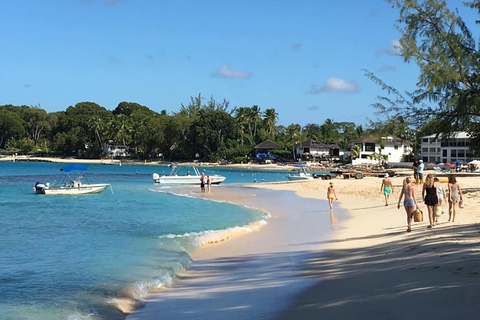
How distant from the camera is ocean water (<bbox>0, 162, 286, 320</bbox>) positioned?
35.3 feet

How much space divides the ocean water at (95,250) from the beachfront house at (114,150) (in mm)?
105158

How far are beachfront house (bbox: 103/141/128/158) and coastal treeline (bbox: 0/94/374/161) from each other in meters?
1.08

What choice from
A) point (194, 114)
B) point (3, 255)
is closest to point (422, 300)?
point (3, 255)

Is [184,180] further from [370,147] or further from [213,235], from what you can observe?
[370,147]

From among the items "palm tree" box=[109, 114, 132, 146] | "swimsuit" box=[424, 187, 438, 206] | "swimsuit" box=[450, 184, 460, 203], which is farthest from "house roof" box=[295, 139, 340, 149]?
"swimsuit" box=[424, 187, 438, 206]

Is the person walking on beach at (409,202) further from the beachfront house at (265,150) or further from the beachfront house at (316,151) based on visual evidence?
the beachfront house at (265,150)

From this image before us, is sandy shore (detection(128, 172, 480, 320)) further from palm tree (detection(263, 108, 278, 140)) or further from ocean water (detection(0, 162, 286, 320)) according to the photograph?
palm tree (detection(263, 108, 278, 140))

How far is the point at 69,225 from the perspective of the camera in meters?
23.0

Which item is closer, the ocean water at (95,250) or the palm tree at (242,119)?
the ocean water at (95,250)

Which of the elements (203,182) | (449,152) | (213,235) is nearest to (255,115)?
(449,152)

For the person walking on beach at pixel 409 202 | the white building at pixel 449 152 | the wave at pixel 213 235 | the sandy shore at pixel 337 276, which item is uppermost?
the white building at pixel 449 152

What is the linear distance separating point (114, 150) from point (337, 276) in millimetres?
130207

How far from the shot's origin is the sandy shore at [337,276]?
8242 mm

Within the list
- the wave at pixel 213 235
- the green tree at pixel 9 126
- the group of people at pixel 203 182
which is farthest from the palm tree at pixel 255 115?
the wave at pixel 213 235
